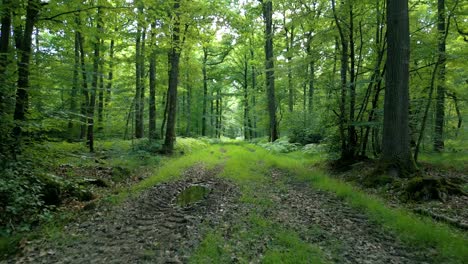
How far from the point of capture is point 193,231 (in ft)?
16.4

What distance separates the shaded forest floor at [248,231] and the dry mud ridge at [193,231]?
0.05ft

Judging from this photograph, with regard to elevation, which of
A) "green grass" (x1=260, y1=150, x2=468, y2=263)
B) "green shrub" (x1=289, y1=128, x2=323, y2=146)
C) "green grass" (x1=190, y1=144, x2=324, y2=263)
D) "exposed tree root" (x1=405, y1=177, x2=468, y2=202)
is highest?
"green shrub" (x1=289, y1=128, x2=323, y2=146)

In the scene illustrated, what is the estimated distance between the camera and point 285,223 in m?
5.50

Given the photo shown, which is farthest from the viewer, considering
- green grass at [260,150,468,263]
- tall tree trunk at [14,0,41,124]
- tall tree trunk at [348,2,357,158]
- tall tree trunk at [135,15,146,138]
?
tall tree trunk at [135,15,146,138]

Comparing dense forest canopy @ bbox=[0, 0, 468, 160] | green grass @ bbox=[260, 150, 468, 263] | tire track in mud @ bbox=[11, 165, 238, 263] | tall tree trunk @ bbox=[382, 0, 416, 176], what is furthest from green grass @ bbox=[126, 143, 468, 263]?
dense forest canopy @ bbox=[0, 0, 468, 160]

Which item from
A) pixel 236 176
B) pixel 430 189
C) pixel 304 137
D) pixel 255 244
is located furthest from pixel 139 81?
pixel 430 189

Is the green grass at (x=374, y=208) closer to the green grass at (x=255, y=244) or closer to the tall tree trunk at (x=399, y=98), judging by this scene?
the green grass at (x=255, y=244)

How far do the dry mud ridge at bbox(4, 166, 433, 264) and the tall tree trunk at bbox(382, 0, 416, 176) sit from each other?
2.29 meters

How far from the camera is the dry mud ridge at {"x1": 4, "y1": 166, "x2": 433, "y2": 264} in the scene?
13.8 feet

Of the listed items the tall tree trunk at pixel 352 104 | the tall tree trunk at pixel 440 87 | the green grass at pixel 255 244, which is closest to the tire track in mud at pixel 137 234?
the green grass at pixel 255 244

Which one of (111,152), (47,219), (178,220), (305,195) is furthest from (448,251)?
(111,152)

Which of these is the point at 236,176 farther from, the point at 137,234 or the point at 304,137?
the point at 304,137

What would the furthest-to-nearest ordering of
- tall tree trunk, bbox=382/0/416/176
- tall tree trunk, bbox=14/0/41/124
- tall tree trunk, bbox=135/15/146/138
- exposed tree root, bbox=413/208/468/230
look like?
1. tall tree trunk, bbox=135/15/146/138
2. tall tree trunk, bbox=382/0/416/176
3. tall tree trunk, bbox=14/0/41/124
4. exposed tree root, bbox=413/208/468/230

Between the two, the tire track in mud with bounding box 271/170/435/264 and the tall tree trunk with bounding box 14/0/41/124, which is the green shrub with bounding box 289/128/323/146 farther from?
the tall tree trunk with bounding box 14/0/41/124
